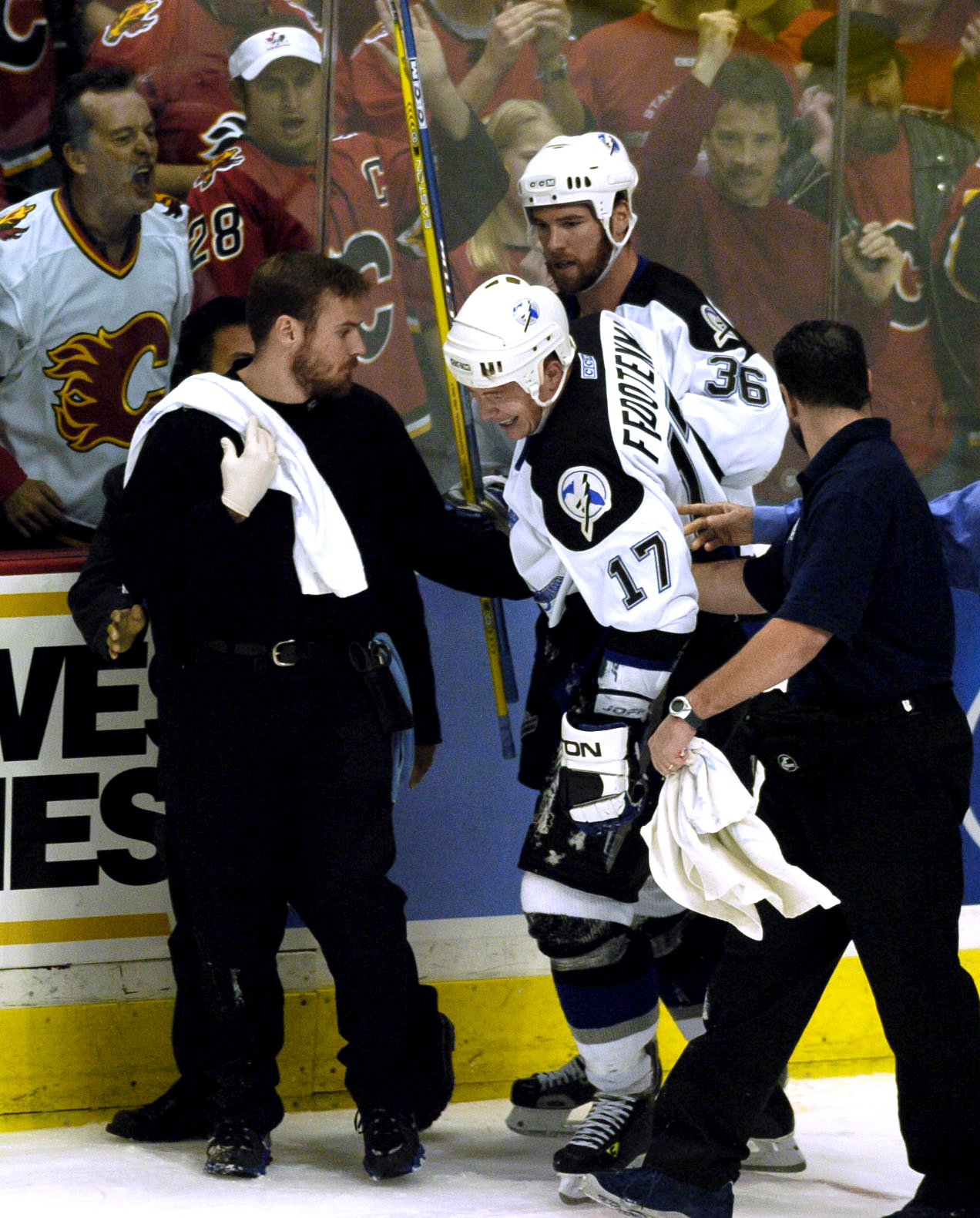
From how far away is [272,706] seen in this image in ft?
10.4

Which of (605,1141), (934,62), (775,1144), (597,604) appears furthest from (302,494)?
(934,62)

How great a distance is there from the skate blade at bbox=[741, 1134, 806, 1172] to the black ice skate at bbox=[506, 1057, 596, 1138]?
36cm

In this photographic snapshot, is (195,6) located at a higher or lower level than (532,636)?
higher

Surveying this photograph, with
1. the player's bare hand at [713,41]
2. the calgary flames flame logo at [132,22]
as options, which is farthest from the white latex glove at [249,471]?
the player's bare hand at [713,41]

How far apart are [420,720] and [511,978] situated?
71cm

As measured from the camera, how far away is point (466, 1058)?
3781 millimetres

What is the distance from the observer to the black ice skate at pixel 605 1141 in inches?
121

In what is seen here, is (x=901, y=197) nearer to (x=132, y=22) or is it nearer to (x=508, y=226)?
(x=508, y=226)

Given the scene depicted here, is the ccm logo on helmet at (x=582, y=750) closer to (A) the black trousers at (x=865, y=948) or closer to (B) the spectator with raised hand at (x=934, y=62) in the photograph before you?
(A) the black trousers at (x=865, y=948)

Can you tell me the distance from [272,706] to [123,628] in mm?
362

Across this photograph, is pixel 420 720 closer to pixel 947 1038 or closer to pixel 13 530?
pixel 13 530

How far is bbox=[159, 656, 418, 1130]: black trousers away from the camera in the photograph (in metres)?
3.16

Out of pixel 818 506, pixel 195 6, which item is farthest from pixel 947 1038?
pixel 195 6

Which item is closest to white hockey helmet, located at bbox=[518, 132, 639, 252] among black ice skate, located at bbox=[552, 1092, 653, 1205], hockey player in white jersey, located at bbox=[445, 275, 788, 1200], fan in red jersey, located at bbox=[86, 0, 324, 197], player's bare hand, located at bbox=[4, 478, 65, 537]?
hockey player in white jersey, located at bbox=[445, 275, 788, 1200]
